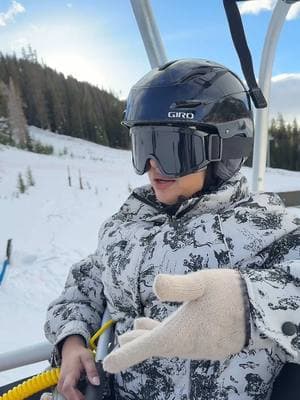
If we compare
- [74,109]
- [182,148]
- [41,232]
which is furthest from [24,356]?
[74,109]

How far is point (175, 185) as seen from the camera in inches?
48.1

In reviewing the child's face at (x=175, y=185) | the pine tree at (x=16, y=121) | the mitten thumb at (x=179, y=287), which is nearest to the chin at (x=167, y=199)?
the child's face at (x=175, y=185)

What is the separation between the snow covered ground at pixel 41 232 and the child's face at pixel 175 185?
0.34 m

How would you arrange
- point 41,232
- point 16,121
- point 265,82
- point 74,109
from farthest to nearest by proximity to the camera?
point 74,109, point 16,121, point 41,232, point 265,82

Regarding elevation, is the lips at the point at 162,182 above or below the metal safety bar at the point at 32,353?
above

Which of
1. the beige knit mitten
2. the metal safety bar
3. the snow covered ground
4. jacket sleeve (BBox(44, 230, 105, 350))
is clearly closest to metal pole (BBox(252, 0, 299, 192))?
the snow covered ground

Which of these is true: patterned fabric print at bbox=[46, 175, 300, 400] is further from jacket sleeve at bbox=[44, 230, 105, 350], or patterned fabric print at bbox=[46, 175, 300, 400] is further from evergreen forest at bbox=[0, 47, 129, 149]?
evergreen forest at bbox=[0, 47, 129, 149]

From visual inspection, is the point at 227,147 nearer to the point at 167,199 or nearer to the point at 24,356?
the point at 167,199

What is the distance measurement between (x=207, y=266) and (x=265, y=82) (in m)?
0.98

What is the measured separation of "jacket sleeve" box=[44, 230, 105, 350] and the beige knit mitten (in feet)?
1.99

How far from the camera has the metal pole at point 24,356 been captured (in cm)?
135

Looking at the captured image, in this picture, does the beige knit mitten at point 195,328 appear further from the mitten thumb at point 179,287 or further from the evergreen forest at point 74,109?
the evergreen forest at point 74,109

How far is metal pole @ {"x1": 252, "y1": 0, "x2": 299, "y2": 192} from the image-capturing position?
65.4 inches

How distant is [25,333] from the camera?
3195 millimetres
